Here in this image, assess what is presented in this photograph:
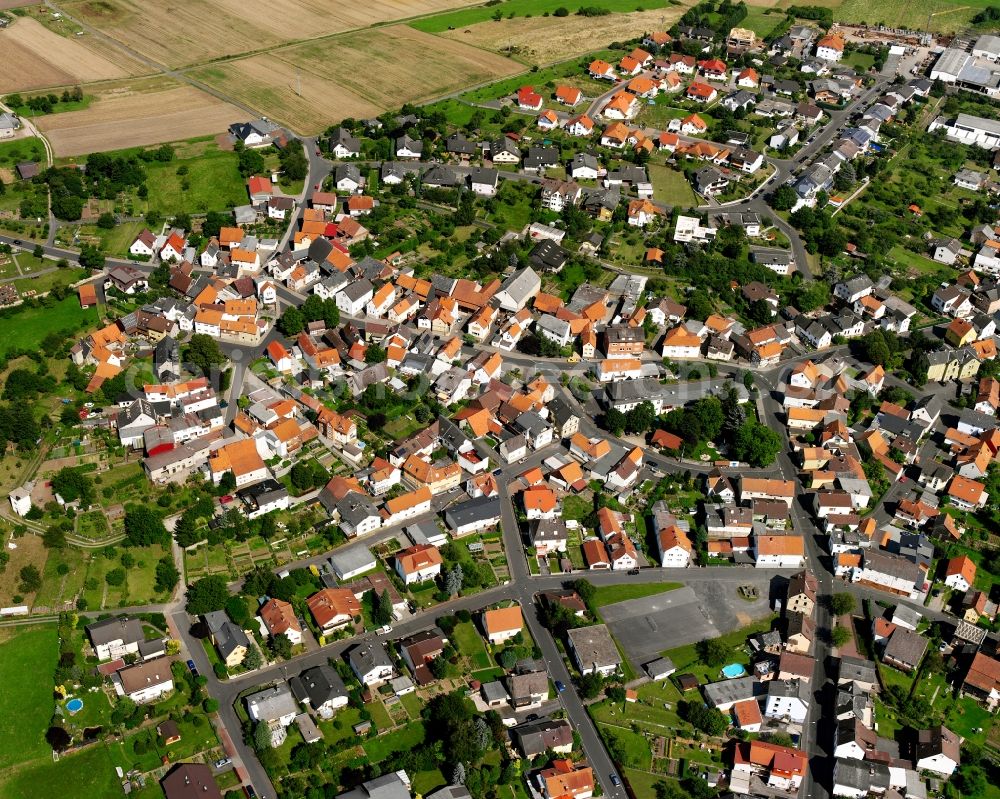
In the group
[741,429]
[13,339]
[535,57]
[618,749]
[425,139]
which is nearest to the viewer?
[618,749]

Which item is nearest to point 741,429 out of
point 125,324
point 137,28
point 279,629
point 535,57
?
point 279,629

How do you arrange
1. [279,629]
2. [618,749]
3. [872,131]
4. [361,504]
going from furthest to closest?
[872,131]
[361,504]
[279,629]
[618,749]

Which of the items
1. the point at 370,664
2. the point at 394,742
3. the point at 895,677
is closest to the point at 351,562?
the point at 370,664

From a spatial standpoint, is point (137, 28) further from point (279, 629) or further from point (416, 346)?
point (279, 629)

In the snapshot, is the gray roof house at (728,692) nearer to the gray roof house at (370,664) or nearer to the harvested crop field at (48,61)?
the gray roof house at (370,664)

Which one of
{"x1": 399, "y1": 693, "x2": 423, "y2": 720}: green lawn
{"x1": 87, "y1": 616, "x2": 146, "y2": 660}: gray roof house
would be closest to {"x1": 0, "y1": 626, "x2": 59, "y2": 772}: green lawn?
{"x1": 87, "y1": 616, "x2": 146, "y2": 660}: gray roof house

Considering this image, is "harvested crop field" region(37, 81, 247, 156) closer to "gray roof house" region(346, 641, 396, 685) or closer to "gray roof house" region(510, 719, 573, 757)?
"gray roof house" region(346, 641, 396, 685)
